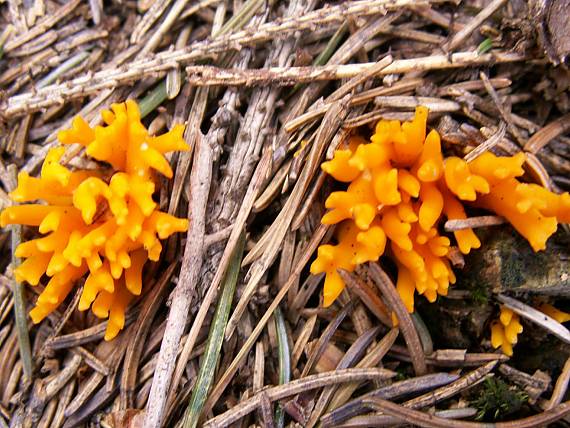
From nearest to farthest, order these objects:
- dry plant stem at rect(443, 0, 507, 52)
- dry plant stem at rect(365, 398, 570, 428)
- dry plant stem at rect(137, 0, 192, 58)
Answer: dry plant stem at rect(365, 398, 570, 428) < dry plant stem at rect(443, 0, 507, 52) < dry plant stem at rect(137, 0, 192, 58)

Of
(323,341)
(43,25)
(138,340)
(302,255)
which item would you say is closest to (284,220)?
(302,255)

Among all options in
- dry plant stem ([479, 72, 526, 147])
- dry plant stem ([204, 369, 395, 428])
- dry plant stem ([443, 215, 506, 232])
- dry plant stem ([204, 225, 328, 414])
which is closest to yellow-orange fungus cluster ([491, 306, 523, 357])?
dry plant stem ([443, 215, 506, 232])

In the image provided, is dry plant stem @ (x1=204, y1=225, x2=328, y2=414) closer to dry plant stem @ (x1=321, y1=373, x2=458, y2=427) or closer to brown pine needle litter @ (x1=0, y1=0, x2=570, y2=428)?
brown pine needle litter @ (x1=0, y1=0, x2=570, y2=428)

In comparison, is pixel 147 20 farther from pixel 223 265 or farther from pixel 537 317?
pixel 537 317

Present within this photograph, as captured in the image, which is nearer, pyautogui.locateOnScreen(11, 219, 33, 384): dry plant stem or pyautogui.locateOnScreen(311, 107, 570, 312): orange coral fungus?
pyautogui.locateOnScreen(311, 107, 570, 312): orange coral fungus

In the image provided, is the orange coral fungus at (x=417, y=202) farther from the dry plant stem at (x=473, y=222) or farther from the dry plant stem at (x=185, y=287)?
the dry plant stem at (x=185, y=287)

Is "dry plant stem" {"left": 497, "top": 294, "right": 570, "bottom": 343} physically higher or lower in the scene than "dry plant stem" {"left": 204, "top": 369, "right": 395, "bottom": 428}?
higher

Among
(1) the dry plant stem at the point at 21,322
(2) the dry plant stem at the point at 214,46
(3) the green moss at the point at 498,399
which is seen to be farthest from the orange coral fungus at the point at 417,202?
(1) the dry plant stem at the point at 21,322

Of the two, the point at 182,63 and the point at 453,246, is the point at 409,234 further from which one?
the point at 182,63
